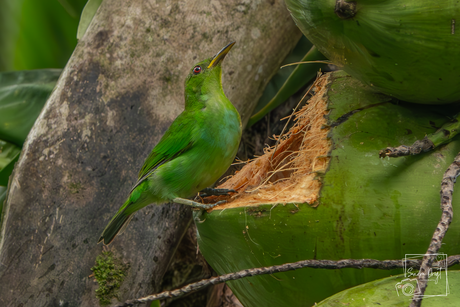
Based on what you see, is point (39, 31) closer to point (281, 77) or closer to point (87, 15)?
point (87, 15)

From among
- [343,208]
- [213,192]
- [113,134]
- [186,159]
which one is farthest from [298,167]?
[113,134]

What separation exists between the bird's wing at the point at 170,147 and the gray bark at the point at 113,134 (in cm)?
12

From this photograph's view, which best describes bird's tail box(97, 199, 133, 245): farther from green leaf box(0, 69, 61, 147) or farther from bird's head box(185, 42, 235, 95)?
green leaf box(0, 69, 61, 147)

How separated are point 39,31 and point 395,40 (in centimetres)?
255

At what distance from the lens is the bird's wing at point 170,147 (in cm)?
163

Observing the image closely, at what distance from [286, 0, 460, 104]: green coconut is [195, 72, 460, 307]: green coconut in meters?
0.13

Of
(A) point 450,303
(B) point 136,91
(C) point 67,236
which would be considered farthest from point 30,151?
(A) point 450,303

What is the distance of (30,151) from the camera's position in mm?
1681

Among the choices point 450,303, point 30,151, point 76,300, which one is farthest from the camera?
point 30,151

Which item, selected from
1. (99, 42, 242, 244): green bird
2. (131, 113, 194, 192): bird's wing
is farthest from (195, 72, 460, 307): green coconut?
(131, 113, 194, 192): bird's wing

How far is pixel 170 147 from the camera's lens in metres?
1.65

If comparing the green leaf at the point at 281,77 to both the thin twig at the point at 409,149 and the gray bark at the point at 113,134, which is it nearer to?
the gray bark at the point at 113,134

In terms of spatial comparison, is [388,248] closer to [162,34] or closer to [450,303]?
[450,303]

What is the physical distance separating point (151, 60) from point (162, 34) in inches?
5.2
